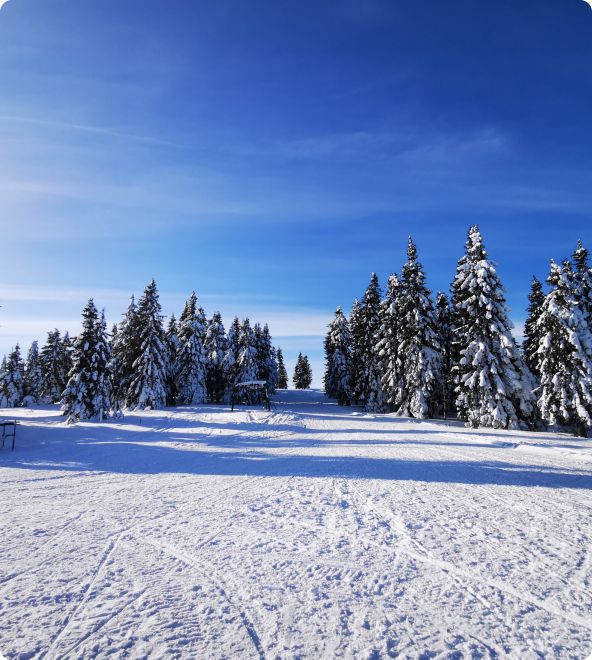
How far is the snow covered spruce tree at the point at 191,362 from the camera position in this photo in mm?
46781

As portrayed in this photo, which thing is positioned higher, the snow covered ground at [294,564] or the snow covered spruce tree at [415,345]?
the snow covered spruce tree at [415,345]

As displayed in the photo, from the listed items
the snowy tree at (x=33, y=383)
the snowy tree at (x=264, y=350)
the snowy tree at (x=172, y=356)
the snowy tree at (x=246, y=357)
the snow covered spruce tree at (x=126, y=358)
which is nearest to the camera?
the snow covered spruce tree at (x=126, y=358)

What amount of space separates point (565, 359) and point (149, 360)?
116ft

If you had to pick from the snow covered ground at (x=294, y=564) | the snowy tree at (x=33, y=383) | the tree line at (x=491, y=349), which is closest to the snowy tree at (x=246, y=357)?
the tree line at (x=491, y=349)

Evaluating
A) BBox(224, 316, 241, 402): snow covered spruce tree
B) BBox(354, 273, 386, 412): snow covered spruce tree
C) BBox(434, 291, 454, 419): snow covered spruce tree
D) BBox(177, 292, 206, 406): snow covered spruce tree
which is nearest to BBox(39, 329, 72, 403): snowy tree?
BBox(177, 292, 206, 406): snow covered spruce tree

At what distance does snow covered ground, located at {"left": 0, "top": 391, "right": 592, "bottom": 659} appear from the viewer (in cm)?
317

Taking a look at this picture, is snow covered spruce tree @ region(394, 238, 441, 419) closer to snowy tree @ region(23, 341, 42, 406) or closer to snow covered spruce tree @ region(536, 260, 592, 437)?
snow covered spruce tree @ region(536, 260, 592, 437)

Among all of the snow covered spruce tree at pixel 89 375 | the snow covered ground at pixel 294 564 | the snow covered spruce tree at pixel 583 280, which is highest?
the snow covered spruce tree at pixel 583 280

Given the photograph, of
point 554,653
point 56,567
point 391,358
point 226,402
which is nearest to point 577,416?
point 391,358

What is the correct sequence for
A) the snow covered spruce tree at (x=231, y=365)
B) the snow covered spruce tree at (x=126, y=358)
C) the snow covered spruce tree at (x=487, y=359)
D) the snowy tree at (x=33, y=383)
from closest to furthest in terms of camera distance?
the snow covered spruce tree at (x=487, y=359), the snow covered spruce tree at (x=126, y=358), the snow covered spruce tree at (x=231, y=365), the snowy tree at (x=33, y=383)

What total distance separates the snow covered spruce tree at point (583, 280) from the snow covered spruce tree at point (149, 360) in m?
37.4

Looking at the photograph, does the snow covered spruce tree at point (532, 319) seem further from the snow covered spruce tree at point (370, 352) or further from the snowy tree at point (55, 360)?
the snowy tree at point (55, 360)

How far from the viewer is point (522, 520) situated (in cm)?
623

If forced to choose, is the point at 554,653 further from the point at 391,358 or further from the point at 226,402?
the point at 226,402
